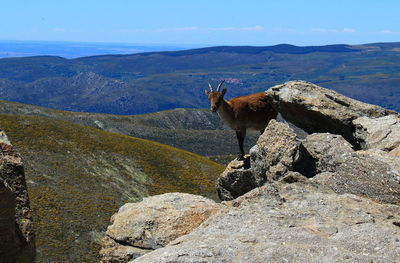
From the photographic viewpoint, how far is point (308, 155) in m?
20.6

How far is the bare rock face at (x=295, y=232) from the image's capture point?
10898mm

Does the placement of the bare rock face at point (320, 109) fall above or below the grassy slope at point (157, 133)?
above

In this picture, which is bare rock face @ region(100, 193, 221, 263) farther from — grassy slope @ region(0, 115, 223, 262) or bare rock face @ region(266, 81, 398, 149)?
grassy slope @ region(0, 115, 223, 262)

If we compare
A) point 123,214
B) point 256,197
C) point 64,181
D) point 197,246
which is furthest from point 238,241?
point 64,181

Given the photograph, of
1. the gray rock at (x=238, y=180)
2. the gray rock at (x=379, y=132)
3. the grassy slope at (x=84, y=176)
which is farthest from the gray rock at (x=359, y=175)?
the grassy slope at (x=84, y=176)

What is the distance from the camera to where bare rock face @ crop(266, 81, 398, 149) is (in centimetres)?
2644

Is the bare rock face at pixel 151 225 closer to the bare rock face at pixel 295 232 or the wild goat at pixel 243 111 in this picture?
the bare rock face at pixel 295 232

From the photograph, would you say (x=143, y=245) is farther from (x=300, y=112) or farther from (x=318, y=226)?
(x=300, y=112)

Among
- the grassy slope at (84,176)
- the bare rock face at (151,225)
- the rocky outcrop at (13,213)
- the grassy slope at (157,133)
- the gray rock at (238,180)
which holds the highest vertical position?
the rocky outcrop at (13,213)

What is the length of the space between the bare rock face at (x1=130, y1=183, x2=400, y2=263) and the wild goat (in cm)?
1591

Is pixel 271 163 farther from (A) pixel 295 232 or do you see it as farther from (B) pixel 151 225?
(A) pixel 295 232

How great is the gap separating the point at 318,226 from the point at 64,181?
42968 mm

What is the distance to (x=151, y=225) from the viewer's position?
58.2ft

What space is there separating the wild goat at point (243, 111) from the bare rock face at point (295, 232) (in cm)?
1591
